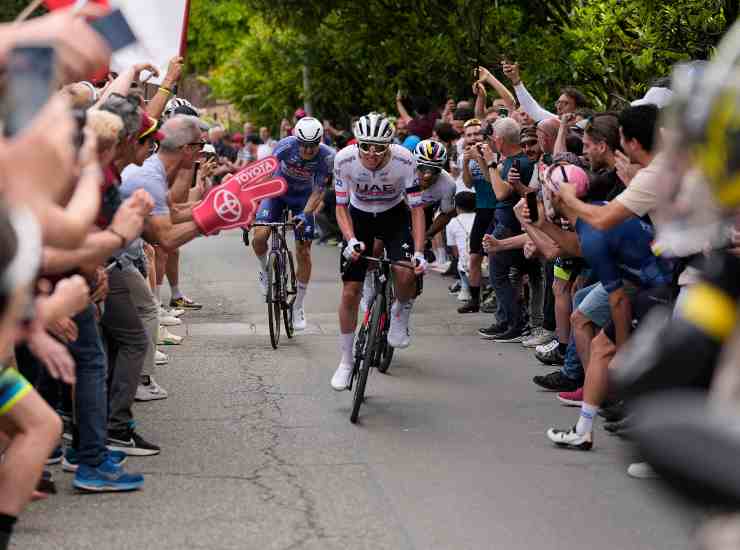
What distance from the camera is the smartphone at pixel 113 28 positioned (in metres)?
5.19

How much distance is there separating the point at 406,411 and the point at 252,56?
2250 centimetres

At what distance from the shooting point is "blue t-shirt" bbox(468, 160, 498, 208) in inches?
529

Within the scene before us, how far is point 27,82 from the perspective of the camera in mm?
3291

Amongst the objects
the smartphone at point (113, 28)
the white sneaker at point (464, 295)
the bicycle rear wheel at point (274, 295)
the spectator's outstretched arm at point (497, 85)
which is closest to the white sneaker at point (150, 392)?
the bicycle rear wheel at point (274, 295)

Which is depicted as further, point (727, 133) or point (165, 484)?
point (165, 484)

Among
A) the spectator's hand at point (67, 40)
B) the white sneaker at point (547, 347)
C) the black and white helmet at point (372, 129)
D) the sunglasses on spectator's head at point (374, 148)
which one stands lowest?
the white sneaker at point (547, 347)

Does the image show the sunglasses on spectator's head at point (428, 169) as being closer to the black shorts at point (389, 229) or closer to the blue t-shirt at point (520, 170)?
the blue t-shirt at point (520, 170)

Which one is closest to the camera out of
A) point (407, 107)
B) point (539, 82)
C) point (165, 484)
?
point (165, 484)

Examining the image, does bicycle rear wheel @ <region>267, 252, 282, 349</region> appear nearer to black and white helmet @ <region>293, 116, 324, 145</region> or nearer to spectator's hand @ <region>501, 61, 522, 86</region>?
black and white helmet @ <region>293, 116, 324, 145</region>

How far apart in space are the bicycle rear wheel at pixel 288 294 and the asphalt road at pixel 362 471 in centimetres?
54

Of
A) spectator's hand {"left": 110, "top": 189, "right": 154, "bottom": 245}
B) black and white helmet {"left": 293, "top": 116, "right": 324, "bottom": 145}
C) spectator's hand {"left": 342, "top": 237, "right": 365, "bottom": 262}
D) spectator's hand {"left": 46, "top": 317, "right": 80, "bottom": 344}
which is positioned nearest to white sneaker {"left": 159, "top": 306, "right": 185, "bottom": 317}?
black and white helmet {"left": 293, "top": 116, "right": 324, "bottom": 145}

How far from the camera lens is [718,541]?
2691mm

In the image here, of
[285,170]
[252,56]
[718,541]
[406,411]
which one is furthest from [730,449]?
[252,56]

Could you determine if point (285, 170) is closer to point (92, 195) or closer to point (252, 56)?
point (92, 195)
